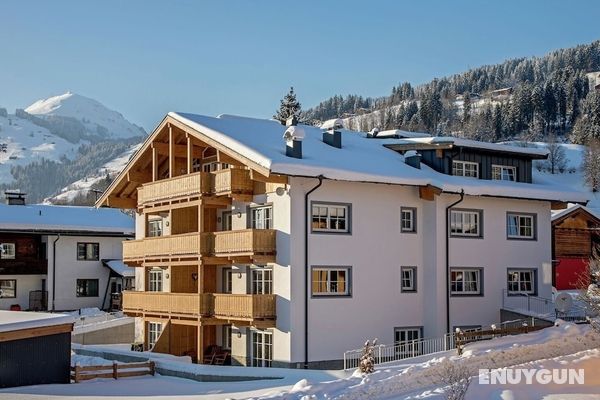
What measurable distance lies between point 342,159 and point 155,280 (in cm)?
1229

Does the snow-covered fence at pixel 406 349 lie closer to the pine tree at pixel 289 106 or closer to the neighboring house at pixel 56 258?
the neighboring house at pixel 56 258

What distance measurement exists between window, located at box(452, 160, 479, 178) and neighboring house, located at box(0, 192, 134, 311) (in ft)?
87.7

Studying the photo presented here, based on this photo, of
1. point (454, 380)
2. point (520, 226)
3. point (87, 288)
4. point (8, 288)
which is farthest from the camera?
point (87, 288)

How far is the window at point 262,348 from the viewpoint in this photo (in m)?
31.8

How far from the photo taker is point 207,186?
33.4 meters

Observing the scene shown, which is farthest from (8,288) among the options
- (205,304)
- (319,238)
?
(319,238)

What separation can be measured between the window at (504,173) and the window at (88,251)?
29.5m

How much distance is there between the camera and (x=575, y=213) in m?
54.7

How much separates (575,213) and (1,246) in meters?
37.3

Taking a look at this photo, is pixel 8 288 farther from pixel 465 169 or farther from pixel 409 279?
pixel 465 169

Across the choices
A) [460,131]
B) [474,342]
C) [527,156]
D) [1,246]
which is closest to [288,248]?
[474,342]

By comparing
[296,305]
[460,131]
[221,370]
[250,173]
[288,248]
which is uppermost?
[460,131]

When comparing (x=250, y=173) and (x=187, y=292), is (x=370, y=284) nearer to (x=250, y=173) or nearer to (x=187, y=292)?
(x=250, y=173)

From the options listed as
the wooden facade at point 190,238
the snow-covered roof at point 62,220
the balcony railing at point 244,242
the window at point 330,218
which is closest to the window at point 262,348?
the wooden facade at point 190,238
